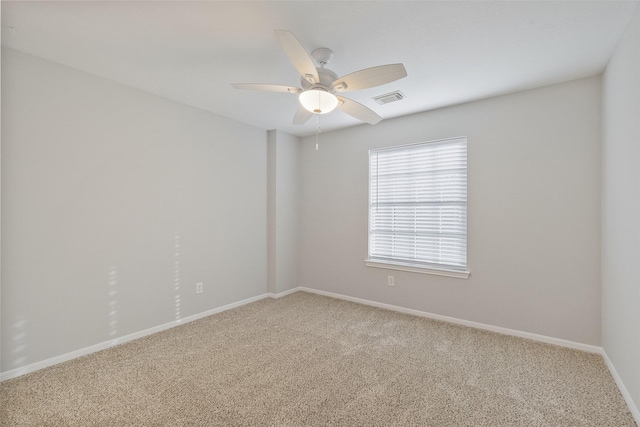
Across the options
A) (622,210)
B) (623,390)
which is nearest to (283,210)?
(622,210)

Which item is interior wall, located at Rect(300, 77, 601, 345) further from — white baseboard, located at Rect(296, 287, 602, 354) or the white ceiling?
the white ceiling

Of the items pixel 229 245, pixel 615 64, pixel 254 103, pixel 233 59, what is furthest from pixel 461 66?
pixel 229 245

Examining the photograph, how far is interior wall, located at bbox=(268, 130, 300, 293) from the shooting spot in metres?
4.44

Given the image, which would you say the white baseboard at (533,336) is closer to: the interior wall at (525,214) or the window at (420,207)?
the interior wall at (525,214)

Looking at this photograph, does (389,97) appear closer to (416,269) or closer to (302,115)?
(302,115)

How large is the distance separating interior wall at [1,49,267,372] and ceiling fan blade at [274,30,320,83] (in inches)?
79.3

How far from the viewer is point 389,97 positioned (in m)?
3.17

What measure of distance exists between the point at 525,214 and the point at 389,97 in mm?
1782

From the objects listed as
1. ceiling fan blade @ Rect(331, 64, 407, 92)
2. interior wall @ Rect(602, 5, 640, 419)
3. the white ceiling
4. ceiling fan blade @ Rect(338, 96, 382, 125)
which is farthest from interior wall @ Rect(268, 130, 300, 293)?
interior wall @ Rect(602, 5, 640, 419)

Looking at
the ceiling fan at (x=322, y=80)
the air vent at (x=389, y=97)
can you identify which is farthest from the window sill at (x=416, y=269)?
the ceiling fan at (x=322, y=80)

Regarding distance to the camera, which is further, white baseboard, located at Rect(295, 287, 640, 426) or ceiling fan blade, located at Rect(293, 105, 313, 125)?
ceiling fan blade, located at Rect(293, 105, 313, 125)

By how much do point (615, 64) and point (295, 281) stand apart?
4205 mm

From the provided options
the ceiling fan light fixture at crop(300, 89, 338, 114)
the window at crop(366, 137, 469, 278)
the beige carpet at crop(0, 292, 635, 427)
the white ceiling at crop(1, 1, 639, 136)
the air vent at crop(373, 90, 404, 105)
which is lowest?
the beige carpet at crop(0, 292, 635, 427)

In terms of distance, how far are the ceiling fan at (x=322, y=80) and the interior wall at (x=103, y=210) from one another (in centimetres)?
154
